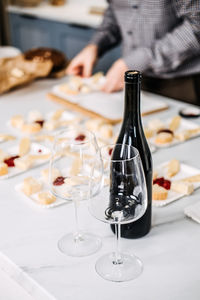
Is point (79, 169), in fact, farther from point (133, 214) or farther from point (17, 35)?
point (17, 35)

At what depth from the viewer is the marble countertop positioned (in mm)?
3646

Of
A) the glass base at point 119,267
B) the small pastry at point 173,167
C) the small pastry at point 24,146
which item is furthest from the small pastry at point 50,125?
the glass base at point 119,267

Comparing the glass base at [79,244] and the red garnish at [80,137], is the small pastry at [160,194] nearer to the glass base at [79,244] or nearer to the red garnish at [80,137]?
the glass base at [79,244]

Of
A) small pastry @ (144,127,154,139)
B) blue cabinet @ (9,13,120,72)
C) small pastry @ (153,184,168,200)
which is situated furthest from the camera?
blue cabinet @ (9,13,120,72)

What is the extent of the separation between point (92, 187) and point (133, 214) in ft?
0.30

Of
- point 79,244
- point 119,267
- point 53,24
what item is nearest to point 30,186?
point 79,244

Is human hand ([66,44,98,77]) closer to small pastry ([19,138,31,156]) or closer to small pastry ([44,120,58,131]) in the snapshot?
small pastry ([44,120,58,131])

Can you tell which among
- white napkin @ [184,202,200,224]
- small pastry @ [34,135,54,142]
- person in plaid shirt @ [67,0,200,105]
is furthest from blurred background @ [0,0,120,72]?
white napkin @ [184,202,200,224]

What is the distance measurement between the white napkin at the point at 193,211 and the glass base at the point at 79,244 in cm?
22

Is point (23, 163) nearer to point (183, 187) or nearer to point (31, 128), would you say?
point (31, 128)

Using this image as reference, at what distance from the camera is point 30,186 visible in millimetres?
1177

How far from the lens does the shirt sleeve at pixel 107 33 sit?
2.36m

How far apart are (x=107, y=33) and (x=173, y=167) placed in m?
1.30

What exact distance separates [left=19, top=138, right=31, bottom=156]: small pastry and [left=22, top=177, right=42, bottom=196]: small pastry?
0.23 metres
